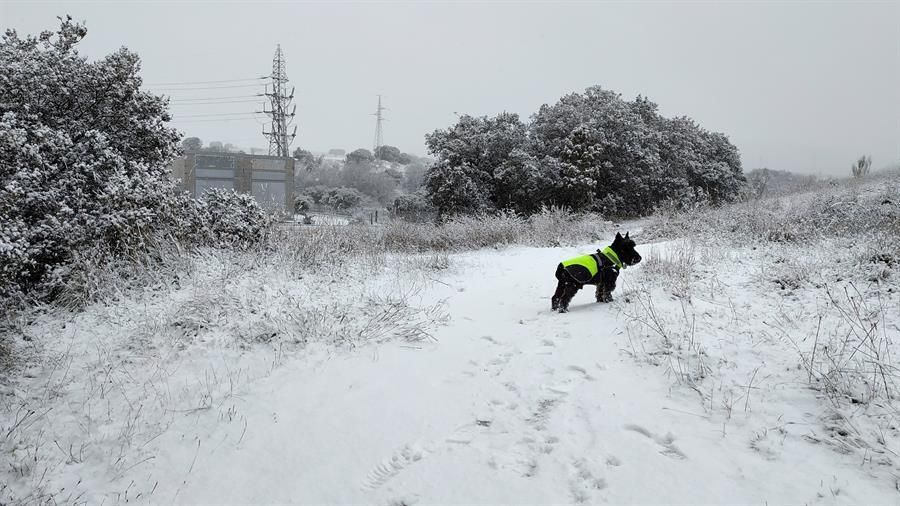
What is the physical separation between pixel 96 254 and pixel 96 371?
2.90m

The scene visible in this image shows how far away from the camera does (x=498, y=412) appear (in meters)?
3.47

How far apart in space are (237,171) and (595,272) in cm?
3315

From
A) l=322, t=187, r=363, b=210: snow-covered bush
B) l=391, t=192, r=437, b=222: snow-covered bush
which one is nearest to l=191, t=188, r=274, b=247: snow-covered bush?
l=391, t=192, r=437, b=222: snow-covered bush

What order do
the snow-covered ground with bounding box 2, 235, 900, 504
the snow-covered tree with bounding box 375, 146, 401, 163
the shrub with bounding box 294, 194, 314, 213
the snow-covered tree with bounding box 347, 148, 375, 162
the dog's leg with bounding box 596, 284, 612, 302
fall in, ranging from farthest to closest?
1. the snow-covered tree with bounding box 375, 146, 401, 163
2. the snow-covered tree with bounding box 347, 148, 375, 162
3. the shrub with bounding box 294, 194, 314, 213
4. the dog's leg with bounding box 596, 284, 612, 302
5. the snow-covered ground with bounding box 2, 235, 900, 504

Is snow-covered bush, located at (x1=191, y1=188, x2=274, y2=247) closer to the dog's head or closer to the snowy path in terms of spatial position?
the snowy path

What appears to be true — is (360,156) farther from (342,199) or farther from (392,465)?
(392,465)

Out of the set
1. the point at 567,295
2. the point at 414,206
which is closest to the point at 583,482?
the point at 567,295

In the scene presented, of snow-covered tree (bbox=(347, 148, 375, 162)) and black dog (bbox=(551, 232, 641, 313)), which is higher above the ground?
snow-covered tree (bbox=(347, 148, 375, 162))

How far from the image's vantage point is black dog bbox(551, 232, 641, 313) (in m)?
5.71

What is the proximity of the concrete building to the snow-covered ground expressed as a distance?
29441 mm

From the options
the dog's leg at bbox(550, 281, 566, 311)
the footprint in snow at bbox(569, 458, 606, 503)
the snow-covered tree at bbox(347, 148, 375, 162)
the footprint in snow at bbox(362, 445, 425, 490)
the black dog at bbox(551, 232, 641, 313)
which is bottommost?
the footprint in snow at bbox(362, 445, 425, 490)

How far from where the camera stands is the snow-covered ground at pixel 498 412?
2621 millimetres

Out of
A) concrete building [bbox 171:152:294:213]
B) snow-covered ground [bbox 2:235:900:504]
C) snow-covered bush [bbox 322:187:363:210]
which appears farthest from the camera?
snow-covered bush [bbox 322:187:363:210]

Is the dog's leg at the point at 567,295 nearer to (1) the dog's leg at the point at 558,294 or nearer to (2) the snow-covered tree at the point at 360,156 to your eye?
(1) the dog's leg at the point at 558,294
